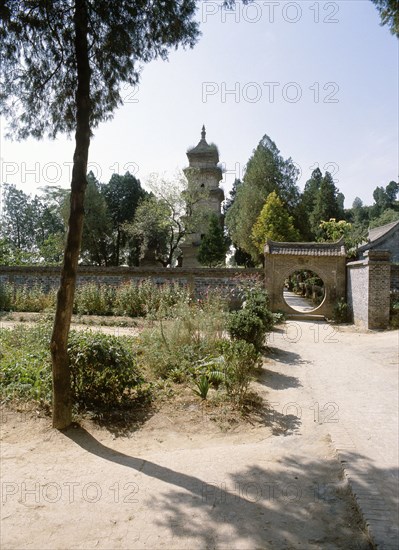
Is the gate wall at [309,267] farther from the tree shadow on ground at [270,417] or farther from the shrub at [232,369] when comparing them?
the tree shadow on ground at [270,417]

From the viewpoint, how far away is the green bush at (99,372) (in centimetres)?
467

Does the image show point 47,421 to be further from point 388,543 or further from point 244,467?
point 388,543

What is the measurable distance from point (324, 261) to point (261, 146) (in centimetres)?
1905

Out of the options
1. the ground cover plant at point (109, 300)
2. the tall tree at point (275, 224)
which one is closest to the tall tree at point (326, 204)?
the tall tree at point (275, 224)

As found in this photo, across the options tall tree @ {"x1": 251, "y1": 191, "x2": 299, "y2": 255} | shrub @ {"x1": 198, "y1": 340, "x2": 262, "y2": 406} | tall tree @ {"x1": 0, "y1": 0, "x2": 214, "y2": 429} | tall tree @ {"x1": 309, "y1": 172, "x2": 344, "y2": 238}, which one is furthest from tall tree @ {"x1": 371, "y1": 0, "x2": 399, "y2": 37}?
tall tree @ {"x1": 309, "y1": 172, "x2": 344, "y2": 238}

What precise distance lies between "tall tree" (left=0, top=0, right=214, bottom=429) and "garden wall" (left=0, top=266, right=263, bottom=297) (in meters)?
9.47

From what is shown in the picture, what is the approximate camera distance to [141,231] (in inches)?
1132

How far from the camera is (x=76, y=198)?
406 centimetres

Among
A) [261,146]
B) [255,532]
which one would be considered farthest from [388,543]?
[261,146]

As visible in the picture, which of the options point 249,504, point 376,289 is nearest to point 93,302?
point 376,289

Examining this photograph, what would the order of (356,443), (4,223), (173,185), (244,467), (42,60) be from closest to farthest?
(244,467) → (356,443) → (42,60) → (173,185) → (4,223)

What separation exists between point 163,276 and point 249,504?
39.0ft

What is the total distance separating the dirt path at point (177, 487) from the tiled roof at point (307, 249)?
33.5 feet

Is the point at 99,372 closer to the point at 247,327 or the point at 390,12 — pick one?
the point at 247,327
